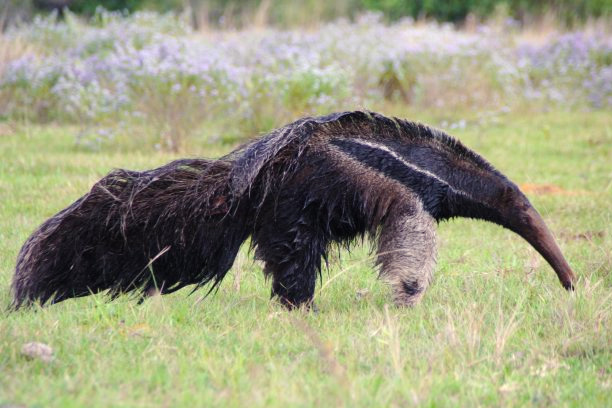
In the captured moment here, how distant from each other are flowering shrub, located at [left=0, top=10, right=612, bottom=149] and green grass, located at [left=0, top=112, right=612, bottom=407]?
3621mm

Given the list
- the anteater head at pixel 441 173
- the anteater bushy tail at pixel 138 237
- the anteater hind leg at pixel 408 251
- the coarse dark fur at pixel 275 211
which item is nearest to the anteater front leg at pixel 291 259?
the coarse dark fur at pixel 275 211

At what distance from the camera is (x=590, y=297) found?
15.7 ft

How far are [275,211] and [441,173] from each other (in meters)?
0.93

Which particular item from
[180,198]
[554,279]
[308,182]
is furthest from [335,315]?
[554,279]

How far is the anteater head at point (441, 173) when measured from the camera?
491cm

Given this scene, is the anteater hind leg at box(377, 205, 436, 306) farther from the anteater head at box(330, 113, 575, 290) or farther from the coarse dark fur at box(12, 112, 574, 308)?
the anteater head at box(330, 113, 575, 290)

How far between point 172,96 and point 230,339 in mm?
6612

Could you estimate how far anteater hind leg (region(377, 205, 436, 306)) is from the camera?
486 centimetres

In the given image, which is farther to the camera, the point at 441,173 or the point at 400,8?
the point at 400,8

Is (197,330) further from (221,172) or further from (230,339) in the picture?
(221,172)

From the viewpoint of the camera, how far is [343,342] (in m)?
4.24

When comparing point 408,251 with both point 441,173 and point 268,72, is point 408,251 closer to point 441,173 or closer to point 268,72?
point 441,173

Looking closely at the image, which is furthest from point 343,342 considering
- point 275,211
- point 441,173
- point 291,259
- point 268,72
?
point 268,72

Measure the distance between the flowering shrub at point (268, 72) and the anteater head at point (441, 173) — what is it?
12.7 ft
